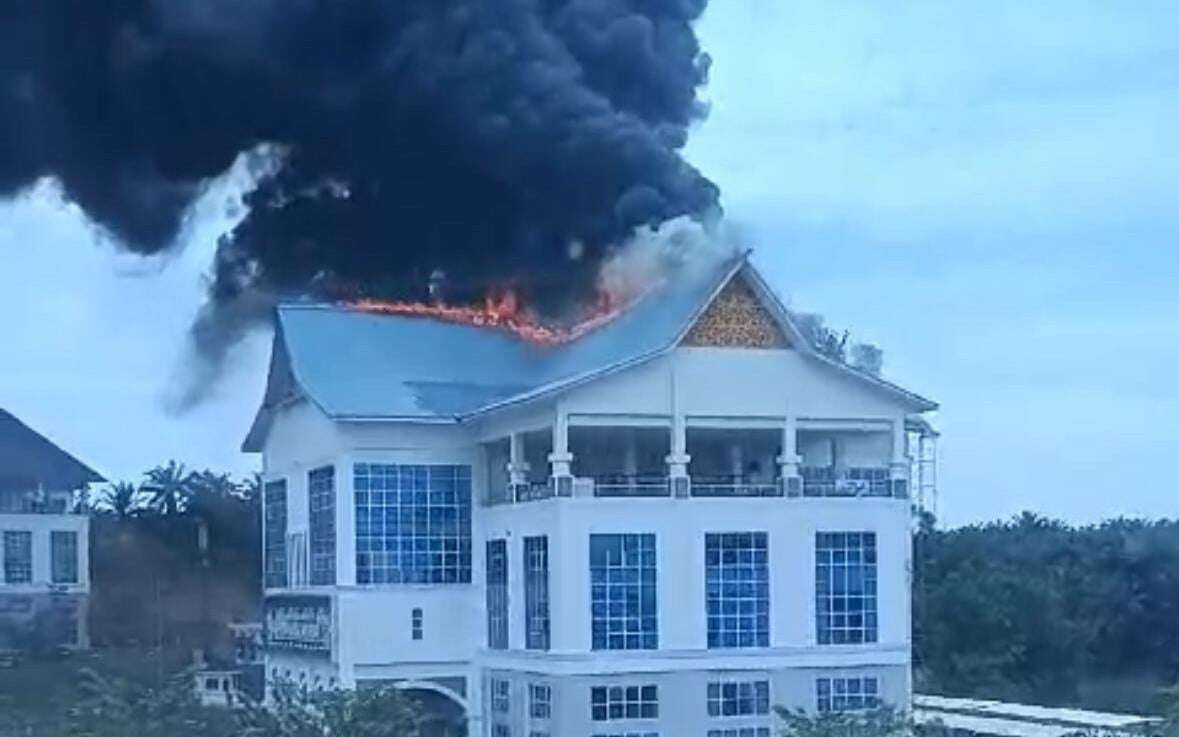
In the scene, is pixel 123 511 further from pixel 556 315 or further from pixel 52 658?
pixel 556 315

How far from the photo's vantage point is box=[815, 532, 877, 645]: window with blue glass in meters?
21.9

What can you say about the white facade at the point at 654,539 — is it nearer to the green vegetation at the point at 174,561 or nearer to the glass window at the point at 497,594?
the glass window at the point at 497,594

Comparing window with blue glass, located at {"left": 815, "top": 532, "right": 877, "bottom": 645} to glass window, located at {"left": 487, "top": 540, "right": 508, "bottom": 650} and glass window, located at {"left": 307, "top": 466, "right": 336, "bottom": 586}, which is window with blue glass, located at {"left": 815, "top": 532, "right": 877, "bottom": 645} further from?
glass window, located at {"left": 307, "top": 466, "right": 336, "bottom": 586}

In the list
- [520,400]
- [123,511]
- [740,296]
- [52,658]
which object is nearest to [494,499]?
[520,400]

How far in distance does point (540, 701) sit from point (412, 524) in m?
2.55

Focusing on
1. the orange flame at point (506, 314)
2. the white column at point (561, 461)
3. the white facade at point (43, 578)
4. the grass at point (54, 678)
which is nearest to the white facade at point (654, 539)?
the white column at point (561, 461)

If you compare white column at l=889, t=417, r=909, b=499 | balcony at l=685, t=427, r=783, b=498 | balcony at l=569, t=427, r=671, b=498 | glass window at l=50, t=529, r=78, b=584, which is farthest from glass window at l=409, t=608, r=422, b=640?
glass window at l=50, t=529, r=78, b=584

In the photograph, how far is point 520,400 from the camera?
70.0 ft

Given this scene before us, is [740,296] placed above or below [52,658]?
above

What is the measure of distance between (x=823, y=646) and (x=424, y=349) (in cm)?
567

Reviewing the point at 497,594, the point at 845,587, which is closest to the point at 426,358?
the point at 497,594

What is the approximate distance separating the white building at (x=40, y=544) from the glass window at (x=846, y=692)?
1384cm

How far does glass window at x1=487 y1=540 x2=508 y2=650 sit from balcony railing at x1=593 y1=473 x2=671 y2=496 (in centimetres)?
133

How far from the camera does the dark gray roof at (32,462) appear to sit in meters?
31.4
